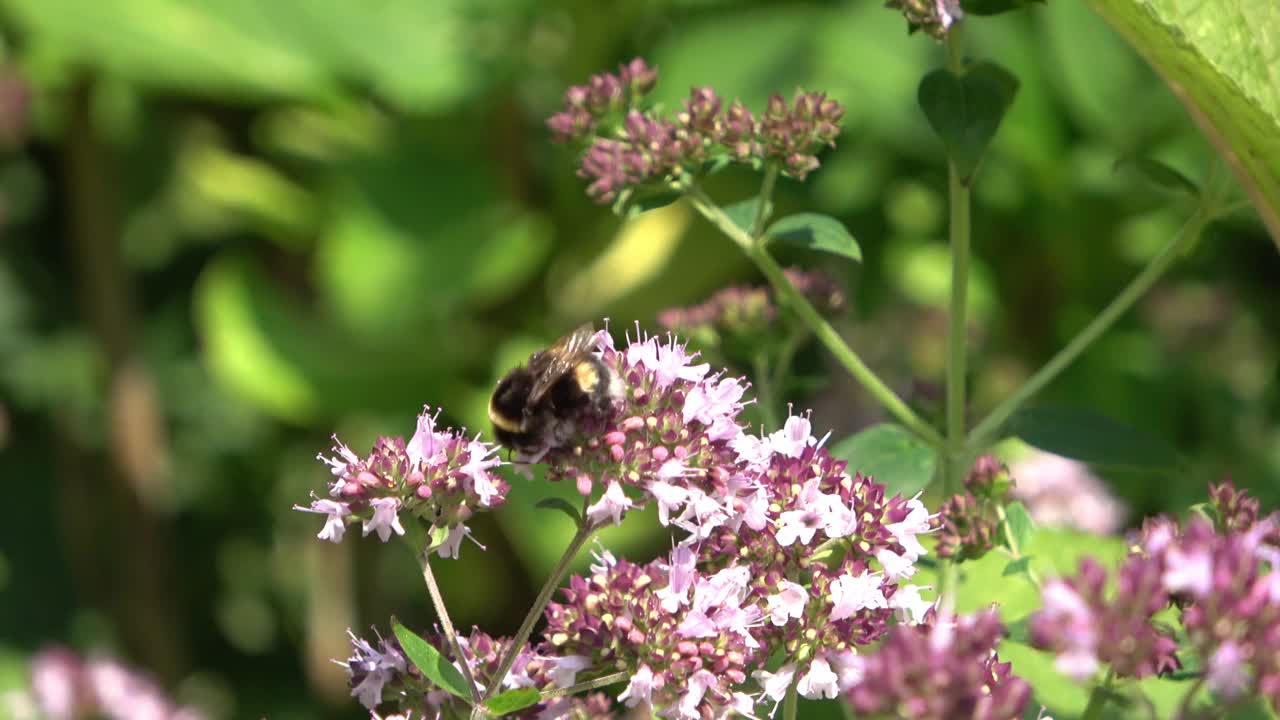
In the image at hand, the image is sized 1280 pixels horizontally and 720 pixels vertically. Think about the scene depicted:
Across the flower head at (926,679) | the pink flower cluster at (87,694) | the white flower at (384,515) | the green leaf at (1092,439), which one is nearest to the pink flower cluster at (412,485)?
the white flower at (384,515)

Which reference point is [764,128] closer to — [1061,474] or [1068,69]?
[1068,69]

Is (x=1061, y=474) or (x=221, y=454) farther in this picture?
(x=221, y=454)

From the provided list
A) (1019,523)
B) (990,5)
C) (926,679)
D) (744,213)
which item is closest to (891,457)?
(1019,523)

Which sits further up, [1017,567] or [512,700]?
[1017,567]

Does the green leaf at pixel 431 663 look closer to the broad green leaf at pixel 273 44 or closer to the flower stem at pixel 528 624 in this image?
the flower stem at pixel 528 624

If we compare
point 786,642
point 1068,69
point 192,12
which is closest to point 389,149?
point 192,12

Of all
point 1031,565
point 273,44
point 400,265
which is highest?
point 273,44

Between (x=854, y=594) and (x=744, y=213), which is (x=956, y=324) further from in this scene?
(x=854, y=594)
